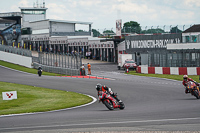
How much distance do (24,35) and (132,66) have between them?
72502 mm

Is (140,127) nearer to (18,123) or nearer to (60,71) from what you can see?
(18,123)

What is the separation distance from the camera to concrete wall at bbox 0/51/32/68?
6328cm

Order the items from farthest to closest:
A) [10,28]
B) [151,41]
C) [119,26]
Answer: [10,28], [119,26], [151,41]

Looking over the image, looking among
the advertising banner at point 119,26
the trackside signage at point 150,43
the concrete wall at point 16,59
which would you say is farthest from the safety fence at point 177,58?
the advertising banner at point 119,26

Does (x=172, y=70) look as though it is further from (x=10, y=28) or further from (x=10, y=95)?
(x=10, y=28)

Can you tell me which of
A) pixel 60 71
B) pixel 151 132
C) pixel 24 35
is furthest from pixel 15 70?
pixel 24 35

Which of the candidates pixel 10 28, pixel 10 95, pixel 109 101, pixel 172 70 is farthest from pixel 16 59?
pixel 10 28

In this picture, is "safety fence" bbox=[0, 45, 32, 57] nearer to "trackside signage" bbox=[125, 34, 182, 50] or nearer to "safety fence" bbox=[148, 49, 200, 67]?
"trackside signage" bbox=[125, 34, 182, 50]

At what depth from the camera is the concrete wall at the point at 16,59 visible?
63281 millimetres

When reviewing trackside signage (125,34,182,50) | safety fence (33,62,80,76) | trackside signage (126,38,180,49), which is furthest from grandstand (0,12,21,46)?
safety fence (33,62,80,76)

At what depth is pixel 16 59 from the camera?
6844 centimetres

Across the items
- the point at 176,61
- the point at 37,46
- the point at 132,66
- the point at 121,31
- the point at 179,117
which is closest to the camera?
the point at 179,117

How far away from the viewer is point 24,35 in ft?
388

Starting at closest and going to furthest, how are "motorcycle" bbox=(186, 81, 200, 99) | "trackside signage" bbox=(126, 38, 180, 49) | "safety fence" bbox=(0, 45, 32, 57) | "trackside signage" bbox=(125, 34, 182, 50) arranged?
"motorcycle" bbox=(186, 81, 200, 99) → "trackside signage" bbox=(125, 34, 182, 50) → "trackside signage" bbox=(126, 38, 180, 49) → "safety fence" bbox=(0, 45, 32, 57)
